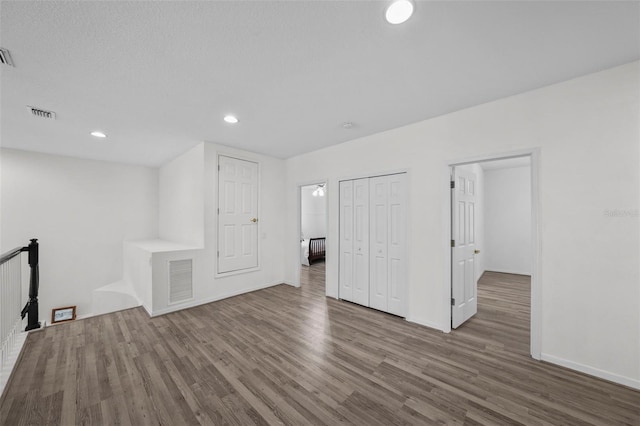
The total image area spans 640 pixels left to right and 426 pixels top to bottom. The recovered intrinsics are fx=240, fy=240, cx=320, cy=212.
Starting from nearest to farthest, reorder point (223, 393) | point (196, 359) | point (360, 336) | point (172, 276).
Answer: point (223, 393)
point (196, 359)
point (360, 336)
point (172, 276)

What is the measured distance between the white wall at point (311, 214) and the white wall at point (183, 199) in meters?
4.49

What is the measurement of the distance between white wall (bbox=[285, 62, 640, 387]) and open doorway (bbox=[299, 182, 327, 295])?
2.68m

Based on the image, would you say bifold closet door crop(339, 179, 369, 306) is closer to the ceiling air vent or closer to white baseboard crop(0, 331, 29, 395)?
white baseboard crop(0, 331, 29, 395)

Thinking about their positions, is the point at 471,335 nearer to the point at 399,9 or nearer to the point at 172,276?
the point at 399,9

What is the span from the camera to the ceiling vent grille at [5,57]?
5.77ft

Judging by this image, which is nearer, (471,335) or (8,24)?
(8,24)

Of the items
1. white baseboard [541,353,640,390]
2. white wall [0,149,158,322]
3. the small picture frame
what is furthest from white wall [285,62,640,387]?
the small picture frame

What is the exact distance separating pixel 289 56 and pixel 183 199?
3.85m

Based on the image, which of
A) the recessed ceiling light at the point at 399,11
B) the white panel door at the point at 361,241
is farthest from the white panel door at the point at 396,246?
the recessed ceiling light at the point at 399,11

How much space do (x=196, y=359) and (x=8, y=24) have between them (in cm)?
291

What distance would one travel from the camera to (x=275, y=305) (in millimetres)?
3854

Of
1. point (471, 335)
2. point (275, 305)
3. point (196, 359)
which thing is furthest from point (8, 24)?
point (471, 335)

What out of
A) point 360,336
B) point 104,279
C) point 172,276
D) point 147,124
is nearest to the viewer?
point 360,336

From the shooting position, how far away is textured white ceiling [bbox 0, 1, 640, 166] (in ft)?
4.86
